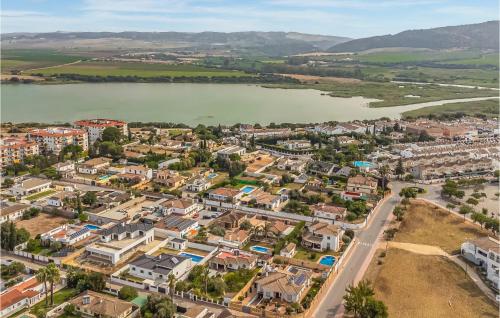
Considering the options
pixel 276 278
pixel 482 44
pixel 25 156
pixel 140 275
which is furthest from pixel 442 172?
pixel 482 44

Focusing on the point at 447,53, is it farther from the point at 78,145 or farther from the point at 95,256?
the point at 95,256

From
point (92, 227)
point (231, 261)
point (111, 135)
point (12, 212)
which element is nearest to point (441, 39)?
point (111, 135)

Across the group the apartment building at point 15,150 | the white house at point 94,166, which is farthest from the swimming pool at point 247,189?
the apartment building at point 15,150

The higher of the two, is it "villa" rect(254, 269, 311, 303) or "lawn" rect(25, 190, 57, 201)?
"lawn" rect(25, 190, 57, 201)

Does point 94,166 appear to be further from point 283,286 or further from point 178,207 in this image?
point 283,286

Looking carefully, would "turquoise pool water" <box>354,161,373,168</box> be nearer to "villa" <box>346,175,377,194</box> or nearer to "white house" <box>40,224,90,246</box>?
"villa" <box>346,175,377,194</box>

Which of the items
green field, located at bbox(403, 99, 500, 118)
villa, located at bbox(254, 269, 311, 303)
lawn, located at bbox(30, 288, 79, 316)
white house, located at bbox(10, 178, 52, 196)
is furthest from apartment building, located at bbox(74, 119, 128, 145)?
green field, located at bbox(403, 99, 500, 118)
